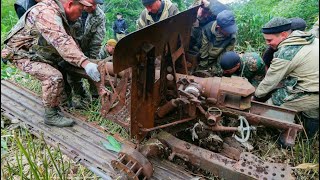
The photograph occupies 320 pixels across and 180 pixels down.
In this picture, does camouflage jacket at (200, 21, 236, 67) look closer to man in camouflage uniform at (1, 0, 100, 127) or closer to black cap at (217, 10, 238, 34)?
black cap at (217, 10, 238, 34)

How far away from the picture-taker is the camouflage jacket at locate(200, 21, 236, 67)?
495 cm

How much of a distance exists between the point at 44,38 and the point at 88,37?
1099 mm

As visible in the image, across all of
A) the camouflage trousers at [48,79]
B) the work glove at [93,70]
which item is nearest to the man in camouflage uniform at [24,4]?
the camouflage trousers at [48,79]

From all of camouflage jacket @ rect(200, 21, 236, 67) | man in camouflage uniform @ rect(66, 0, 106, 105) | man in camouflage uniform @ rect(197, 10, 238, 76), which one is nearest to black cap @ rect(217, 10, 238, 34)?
man in camouflage uniform @ rect(197, 10, 238, 76)

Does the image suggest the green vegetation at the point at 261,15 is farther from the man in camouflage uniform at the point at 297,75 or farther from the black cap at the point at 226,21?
the man in camouflage uniform at the point at 297,75

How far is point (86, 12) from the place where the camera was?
5.02 metres

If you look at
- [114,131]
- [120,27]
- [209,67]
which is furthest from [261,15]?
[114,131]

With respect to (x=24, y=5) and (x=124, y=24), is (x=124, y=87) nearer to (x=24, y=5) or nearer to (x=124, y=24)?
(x=24, y=5)

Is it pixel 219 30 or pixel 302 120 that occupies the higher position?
pixel 219 30

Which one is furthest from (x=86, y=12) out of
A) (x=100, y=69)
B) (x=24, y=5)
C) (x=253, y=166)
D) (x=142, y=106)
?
(x=253, y=166)

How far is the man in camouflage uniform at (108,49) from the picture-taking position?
16.6 feet

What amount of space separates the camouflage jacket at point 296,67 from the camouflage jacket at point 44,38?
2372 millimetres

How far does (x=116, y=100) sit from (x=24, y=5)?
2.87 metres

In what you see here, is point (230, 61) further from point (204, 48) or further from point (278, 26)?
point (204, 48)
